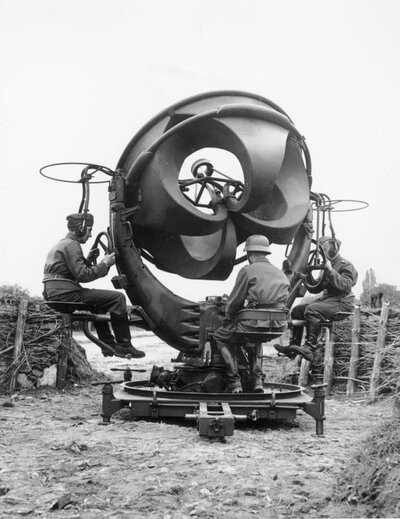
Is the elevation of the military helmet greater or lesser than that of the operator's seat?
greater

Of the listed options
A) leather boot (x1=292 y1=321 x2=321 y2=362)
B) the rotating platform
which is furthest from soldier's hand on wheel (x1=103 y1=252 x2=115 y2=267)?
leather boot (x1=292 y1=321 x2=321 y2=362)

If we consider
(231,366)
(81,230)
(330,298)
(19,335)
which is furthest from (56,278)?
(330,298)

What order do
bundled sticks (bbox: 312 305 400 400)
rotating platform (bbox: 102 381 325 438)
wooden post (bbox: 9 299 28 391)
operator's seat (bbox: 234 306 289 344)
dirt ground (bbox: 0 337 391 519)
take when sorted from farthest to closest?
wooden post (bbox: 9 299 28 391) → bundled sticks (bbox: 312 305 400 400) → operator's seat (bbox: 234 306 289 344) → rotating platform (bbox: 102 381 325 438) → dirt ground (bbox: 0 337 391 519)

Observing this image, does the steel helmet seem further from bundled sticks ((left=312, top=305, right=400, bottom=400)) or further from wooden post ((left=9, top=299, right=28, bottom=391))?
wooden post ((left=9, top=299, right=28, bottom=391))

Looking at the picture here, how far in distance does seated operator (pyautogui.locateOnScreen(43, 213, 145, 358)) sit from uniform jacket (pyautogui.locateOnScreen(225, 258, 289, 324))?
119 cm

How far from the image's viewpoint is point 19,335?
27.9ft

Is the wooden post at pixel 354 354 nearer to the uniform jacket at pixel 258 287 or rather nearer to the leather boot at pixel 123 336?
the uniform jacket at pixel 258 287

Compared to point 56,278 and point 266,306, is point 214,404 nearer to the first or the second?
point 266,306

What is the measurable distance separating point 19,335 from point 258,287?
353 cm

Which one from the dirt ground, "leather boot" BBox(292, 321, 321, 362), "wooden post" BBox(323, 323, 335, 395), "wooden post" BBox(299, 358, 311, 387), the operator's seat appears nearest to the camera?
A: the dirt ground

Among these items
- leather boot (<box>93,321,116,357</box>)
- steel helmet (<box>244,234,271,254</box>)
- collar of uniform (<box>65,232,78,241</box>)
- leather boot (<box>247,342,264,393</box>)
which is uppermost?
collar of uniform (<box>65,232,78,241</box>)

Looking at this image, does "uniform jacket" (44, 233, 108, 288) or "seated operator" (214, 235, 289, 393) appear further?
"uniform jacket" (44, 233, 108, 288)

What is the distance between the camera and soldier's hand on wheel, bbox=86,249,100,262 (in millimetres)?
7238

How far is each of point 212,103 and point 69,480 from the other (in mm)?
4353
